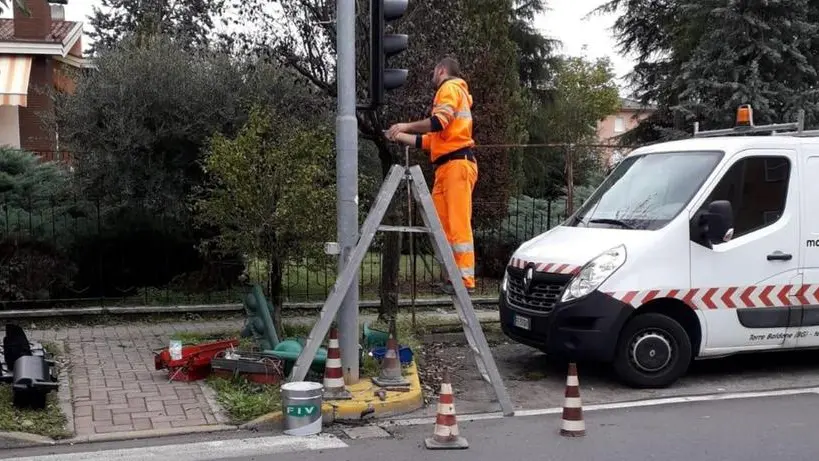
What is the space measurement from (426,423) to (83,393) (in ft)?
9.50

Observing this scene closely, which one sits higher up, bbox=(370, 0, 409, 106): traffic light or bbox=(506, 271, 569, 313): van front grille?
bbox=(370, 0, 409, 106): traffic light

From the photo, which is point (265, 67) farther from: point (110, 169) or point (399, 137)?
point (399, 137)

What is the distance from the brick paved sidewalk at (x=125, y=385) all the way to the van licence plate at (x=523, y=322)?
115 inches

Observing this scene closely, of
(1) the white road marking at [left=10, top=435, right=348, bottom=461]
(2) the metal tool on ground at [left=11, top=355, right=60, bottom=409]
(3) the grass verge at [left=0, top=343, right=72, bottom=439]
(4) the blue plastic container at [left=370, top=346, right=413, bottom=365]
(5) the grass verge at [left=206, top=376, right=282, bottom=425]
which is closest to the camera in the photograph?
(1) the white road marking at [left=10, top=435, right=348, bottom=461]

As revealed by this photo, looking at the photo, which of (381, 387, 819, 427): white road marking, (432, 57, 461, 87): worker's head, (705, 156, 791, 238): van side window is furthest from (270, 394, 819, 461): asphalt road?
(432, 57, 461, 87): worker's head

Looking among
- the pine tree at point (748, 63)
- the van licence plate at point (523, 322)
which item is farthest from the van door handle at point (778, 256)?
the pine tree at point (748, 63)

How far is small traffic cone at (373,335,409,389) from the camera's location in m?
6.67

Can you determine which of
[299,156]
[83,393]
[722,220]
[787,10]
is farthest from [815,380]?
[787,10]

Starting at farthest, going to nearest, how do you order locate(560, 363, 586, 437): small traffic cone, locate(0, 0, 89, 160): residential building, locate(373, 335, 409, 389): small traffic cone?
1. locate(0, 0, 89, 160): residential building
2. locate(373, 335, 409, 389): small traffic cone
3. locate(560, 363, 586, 437): small traffic cone

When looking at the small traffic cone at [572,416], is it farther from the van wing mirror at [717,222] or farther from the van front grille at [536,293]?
the van wing mirror at [717,222]

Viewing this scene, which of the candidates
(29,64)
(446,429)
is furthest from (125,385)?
(29,64)

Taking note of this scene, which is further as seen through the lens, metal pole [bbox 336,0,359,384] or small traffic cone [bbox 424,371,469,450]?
metal pole [bbox 336,0,359,384]

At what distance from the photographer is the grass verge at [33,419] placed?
5.58 metres

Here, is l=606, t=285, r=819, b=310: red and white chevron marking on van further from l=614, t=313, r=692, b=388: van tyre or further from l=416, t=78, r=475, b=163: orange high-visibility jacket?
l=416, t=78, r=475, b=163: orange high-visibility jacket
